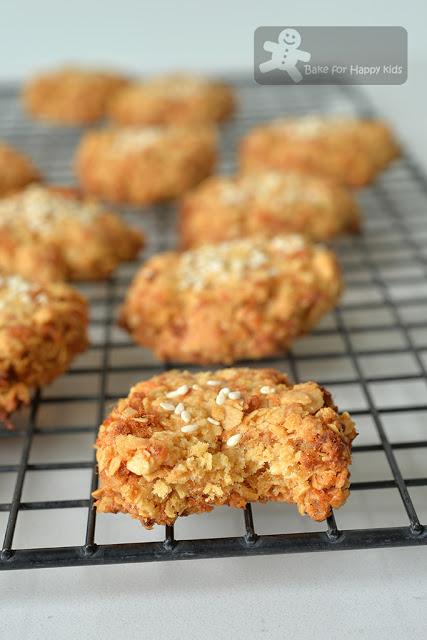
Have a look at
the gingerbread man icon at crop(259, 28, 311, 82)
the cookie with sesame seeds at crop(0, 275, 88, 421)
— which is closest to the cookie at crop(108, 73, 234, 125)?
the gingerbread man icon at crop(259, 28, 311, 82)

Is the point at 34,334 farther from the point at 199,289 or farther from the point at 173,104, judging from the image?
the point at 173,104

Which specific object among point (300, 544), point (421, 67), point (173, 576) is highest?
point (300, 544)

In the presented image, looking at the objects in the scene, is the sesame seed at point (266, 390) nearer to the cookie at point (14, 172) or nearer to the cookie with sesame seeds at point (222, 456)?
the cookie with sesame seeds at point (222, 456)

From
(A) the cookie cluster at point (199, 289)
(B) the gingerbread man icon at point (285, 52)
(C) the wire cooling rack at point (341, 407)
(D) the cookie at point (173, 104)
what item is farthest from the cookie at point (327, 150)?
(D) the cookie at point (173, 104)

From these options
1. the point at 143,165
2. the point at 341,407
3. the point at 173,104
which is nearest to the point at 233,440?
the point at 341,407

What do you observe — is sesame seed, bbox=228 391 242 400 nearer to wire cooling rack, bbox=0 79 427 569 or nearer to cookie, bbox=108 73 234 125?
wire cooling rack, bbox=0 79 427 569

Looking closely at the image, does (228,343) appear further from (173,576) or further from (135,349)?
(173,576)

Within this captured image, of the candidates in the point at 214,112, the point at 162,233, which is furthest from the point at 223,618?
the point at 214,112
